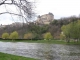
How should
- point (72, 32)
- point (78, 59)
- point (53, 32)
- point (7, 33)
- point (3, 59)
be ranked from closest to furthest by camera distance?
point (3, 59) < point (78, 59) < point (72, 32) < point (7, 33) < point (53, 32)

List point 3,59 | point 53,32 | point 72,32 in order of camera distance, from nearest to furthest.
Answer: point 3,59
point 72,32
point 53,32

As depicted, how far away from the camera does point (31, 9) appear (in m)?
23.8

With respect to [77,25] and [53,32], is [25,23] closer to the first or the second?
[77,25]

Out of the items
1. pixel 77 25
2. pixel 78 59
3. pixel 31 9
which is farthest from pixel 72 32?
pixel 31 9

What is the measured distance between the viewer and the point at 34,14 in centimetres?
2395

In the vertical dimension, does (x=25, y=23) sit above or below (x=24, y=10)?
below

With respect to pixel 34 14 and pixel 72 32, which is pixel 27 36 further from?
pixel 34 14

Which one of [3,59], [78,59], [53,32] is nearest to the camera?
[3,59]

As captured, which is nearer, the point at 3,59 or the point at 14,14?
the point at 3,59

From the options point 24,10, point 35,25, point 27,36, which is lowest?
point 27,36

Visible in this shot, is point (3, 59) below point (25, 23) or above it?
below

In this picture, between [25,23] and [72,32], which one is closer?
[25,23]

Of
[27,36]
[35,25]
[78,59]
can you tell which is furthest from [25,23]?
[27,36]

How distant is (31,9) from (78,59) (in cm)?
990
